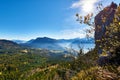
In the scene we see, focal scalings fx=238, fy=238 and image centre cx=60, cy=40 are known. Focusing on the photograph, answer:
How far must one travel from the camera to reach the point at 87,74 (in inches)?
1362

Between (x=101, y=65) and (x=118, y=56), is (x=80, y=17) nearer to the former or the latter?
(x=118, y=56)

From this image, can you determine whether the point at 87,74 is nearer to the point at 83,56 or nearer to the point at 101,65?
the point at 101,65

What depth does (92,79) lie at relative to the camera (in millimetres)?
30281

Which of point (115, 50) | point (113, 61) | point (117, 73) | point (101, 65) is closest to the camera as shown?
point (117, 73)

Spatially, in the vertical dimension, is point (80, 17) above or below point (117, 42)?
above

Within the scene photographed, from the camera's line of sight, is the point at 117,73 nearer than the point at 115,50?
Yes

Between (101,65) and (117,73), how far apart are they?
778 centimetres

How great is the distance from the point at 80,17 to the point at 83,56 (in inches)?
220

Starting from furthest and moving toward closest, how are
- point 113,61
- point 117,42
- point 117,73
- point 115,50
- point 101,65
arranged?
1. point 101,65
2. point 113,61
3. point 115,50
4. point 117,73
5. point 117,42

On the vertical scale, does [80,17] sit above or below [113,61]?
above

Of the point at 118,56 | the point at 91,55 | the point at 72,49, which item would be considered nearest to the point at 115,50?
the point at 118,56

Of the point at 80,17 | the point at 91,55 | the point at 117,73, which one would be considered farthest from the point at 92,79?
the point at 80,17

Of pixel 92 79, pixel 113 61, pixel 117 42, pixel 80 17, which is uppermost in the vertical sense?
pixel 80 17

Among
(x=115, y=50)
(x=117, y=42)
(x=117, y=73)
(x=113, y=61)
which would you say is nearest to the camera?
(x=117, y=42)
